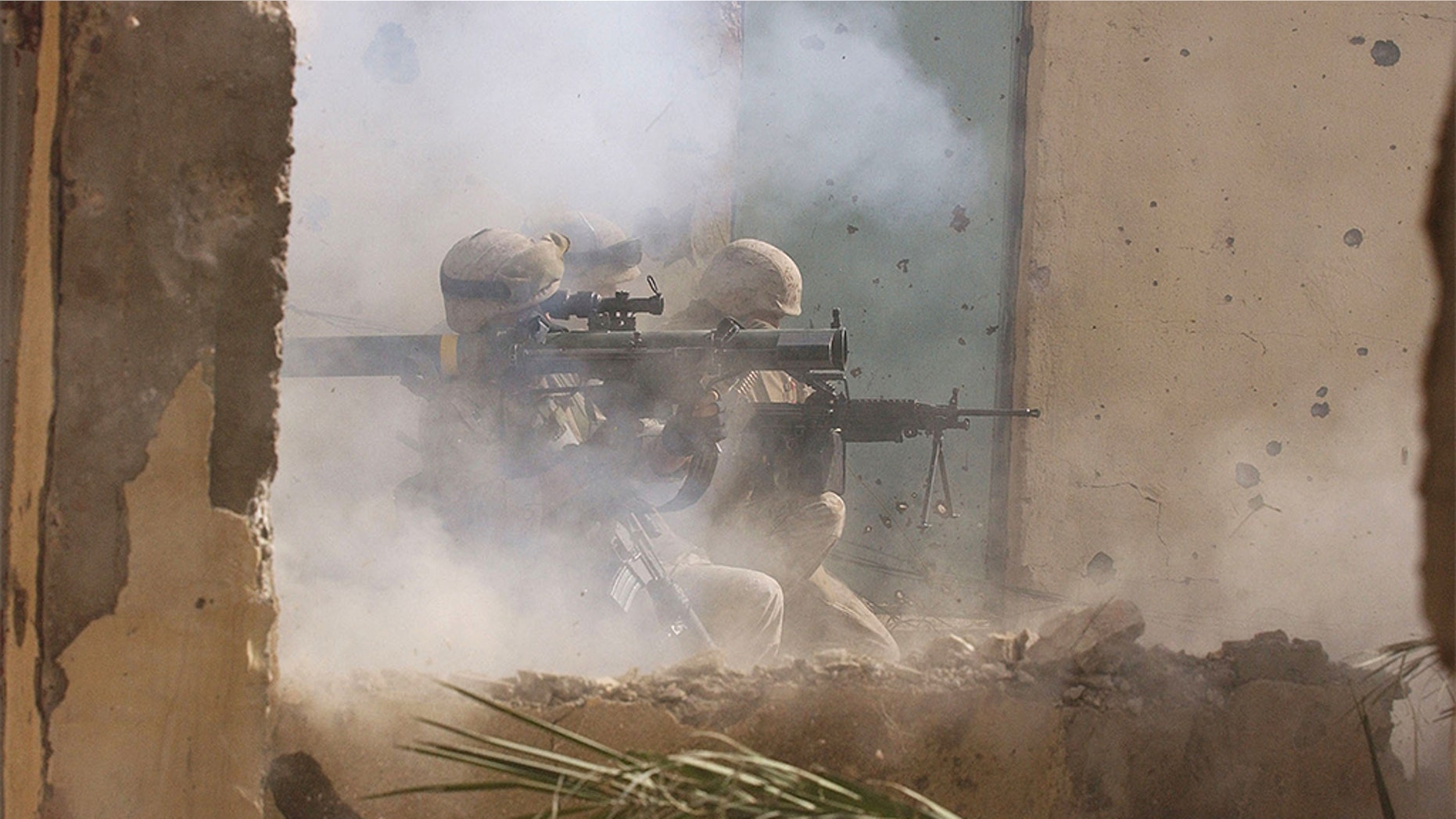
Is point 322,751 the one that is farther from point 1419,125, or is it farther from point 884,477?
point 1419,125

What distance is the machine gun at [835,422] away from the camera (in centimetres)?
495

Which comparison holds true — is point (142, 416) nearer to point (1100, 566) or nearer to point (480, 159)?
point (480, 159)

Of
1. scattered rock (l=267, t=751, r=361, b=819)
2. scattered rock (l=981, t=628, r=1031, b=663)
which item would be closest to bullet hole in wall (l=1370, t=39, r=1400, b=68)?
scattered rock (l=981, t=628, r=1031, b=663)

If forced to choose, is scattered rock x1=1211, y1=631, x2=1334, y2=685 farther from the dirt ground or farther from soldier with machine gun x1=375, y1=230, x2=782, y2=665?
soldier with machine gun x1=375, y1=230, x2=782, y2=665

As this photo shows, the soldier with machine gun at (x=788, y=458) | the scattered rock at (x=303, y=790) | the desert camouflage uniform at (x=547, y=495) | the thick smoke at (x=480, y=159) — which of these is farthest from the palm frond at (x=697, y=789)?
the soldier with machine gun at (x=788, y=458)

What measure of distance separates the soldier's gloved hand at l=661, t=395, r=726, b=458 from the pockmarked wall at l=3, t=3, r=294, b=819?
182 cm

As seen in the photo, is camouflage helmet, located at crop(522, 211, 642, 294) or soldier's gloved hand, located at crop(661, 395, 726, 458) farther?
camouflage helmet, located at crop(522, 211, 642, 294)

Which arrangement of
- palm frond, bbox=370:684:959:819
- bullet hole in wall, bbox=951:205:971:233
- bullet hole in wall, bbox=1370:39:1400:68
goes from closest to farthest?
palm frond, bbox=370:684:959:819 < bullet hole in wall, bbox=1370:39:1400:68 < bullet hole in wall, bbox=951:205:971:233

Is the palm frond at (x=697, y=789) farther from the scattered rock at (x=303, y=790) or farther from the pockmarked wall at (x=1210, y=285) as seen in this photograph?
the pockmarked wall at (x=1210, y=285)

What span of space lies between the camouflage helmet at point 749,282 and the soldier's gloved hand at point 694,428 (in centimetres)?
98

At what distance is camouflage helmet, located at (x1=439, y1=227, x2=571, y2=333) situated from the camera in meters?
4.18

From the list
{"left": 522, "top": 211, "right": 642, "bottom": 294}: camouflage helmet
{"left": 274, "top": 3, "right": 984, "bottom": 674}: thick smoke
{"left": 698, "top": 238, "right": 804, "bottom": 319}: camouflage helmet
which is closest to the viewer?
{"left": 274, "top": 3, "right": 984, "bottom": 674}: thick smoke

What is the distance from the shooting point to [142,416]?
2455mm

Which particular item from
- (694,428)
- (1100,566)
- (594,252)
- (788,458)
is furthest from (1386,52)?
(694,428)
